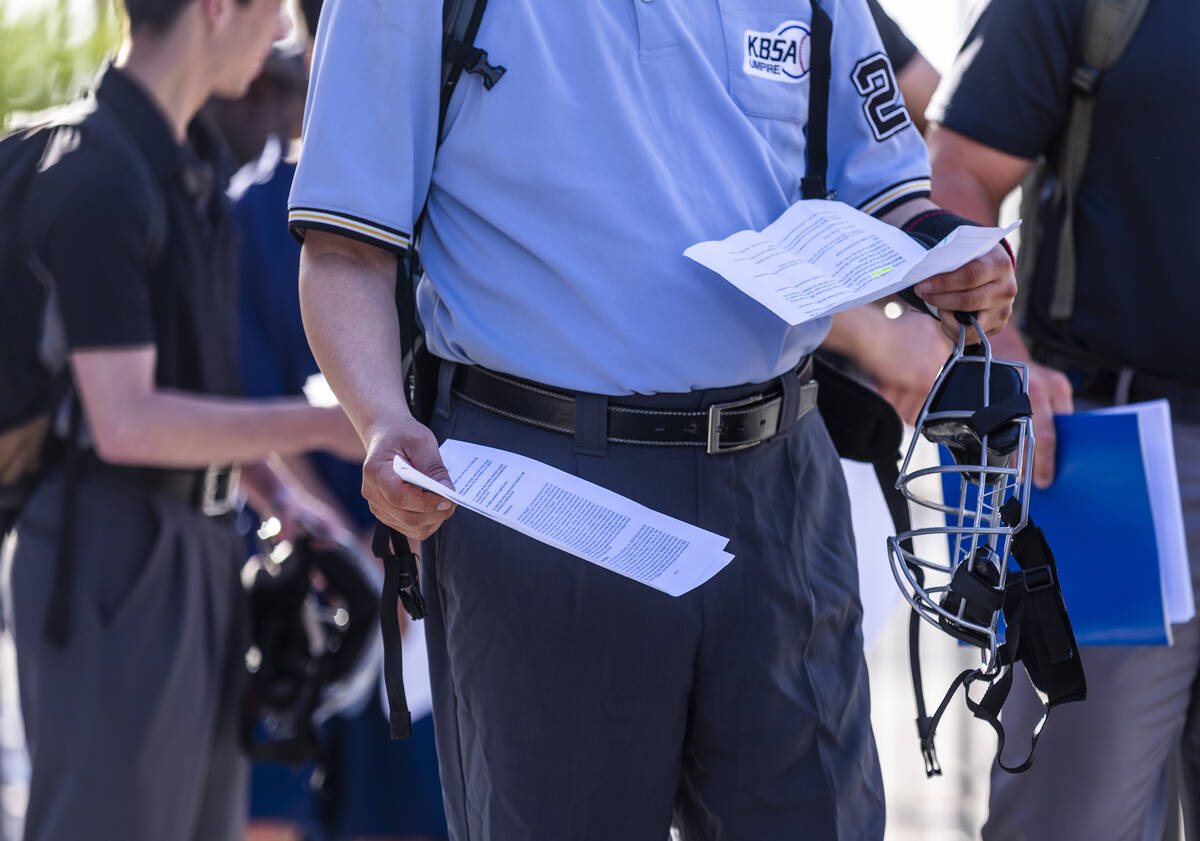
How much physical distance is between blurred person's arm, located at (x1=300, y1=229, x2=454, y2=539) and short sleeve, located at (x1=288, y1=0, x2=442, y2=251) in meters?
0.04

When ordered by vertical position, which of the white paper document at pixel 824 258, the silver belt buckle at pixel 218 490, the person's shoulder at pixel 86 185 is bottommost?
the silver belt buckle at pixel 218 490

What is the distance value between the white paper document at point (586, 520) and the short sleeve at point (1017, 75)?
1075 mm

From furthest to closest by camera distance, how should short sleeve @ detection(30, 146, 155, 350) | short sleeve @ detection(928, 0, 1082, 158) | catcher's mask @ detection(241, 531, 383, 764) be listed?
catcher's mask @ detection(241, 531, 383, 764), short sleeve @ detection(30, 146, 155, 350), short sleeve @ detection(928, 0, 1082, 158)

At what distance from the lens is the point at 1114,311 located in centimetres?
227

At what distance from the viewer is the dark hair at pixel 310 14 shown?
3455 mm

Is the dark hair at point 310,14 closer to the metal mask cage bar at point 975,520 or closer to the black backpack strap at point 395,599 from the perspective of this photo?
the black backpack strap at point 395,599

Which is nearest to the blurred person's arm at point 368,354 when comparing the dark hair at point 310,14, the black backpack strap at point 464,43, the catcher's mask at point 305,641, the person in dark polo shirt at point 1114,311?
the black backpack strap at point 464,43

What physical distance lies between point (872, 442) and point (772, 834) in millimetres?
608

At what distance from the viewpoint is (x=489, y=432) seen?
1.74 m

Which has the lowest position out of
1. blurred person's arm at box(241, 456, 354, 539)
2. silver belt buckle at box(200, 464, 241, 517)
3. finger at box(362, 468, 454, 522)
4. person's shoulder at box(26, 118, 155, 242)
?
blurred person's arm at box(241, 456, 354, 539)

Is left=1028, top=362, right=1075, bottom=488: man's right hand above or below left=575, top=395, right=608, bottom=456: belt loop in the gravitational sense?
below

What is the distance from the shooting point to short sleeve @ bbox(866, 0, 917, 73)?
295cm

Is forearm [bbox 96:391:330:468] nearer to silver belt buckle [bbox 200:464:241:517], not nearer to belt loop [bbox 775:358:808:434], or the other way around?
silver belt buckle [bbox 200:464:241:517]

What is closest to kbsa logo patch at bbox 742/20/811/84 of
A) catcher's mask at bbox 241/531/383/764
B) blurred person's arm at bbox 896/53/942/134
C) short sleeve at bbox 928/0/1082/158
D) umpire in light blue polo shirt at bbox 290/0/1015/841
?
umpire in light blue polo shirt at bbox 290/0/1015/841
